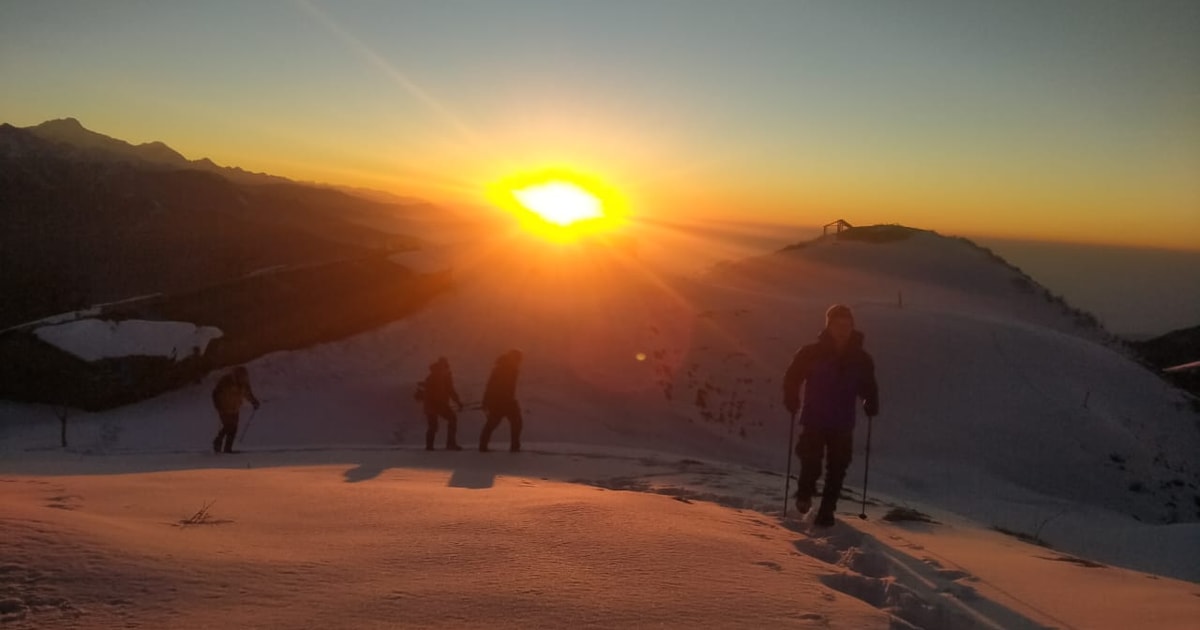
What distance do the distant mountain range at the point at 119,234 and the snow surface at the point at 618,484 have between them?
28.8ft

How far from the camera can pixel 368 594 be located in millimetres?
3953

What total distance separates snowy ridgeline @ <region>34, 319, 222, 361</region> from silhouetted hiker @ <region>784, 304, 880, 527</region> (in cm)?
1659

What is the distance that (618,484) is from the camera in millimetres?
11039

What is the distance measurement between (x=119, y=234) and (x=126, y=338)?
16.6 metres

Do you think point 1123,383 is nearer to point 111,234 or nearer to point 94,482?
point 94,482

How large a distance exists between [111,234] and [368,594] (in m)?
35.3


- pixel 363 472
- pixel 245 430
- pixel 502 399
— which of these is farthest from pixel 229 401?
pixel 363 472

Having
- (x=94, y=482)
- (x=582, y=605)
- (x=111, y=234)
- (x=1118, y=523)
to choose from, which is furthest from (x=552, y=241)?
(x=582, y=605)

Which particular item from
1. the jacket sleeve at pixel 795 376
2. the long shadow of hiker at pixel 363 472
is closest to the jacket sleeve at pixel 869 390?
the jacket sleeve at pixel 795 376

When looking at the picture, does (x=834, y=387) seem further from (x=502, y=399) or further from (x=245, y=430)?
(x=245, y=430)

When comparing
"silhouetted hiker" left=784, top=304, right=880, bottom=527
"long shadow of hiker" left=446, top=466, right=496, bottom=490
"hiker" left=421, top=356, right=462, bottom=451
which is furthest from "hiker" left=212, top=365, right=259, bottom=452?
"silhouetted hiker" left=784, top=304, right=880, bottom=527

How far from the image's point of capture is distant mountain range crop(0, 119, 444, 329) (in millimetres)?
28406

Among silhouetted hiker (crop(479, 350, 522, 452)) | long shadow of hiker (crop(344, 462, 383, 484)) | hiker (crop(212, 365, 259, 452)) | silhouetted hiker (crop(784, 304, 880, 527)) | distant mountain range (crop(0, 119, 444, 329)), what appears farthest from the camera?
distant mountain range (crop(0, 119, 444, 329))

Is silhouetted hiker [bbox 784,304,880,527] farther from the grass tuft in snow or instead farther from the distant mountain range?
the distant mountain range
